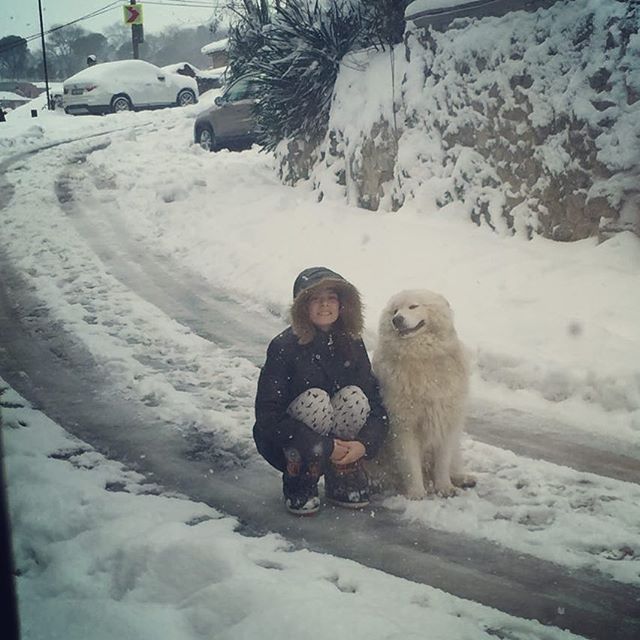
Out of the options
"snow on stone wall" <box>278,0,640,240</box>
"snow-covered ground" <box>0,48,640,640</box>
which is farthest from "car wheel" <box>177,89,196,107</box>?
"snow on stone wall" <box>278,0,640,240</box>

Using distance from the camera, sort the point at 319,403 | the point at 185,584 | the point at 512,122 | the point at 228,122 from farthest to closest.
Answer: the point at 228,122 → the point at 512,122 → the point at 319,403 → the point at 185,584

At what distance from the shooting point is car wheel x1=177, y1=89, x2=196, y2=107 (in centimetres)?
1795

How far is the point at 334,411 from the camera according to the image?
4066 millimetres

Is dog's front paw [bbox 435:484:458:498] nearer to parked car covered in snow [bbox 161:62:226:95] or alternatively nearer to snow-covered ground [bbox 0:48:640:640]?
snow-covered ground [bbox 0:48:640:640]

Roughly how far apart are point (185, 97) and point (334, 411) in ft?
52.9

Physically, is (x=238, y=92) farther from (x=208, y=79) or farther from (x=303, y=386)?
(x=303, y=386)

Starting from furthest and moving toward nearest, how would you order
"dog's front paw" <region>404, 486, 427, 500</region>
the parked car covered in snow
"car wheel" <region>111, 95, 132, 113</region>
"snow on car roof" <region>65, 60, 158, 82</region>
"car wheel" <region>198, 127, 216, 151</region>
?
"car wheel" <region>198, 127, 216, 151</region> → the parked car covered in snow → "car wheel" <region>111, 95, 132, 113</region> → "snow on car roof" <region>65, 60, 158, 82</region> → "dog's front paw" <region>404, 486, 427, 500</region>

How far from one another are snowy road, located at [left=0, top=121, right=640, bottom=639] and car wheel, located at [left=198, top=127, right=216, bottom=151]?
7894 millimetres

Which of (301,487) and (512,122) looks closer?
(301,487)

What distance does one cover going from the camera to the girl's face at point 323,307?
407 centimetres

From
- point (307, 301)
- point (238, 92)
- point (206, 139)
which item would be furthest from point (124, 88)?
point (307, 301)

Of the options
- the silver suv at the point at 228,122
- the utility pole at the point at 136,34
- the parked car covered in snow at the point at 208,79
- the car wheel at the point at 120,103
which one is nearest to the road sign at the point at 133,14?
the utility pole at the point at 136,34

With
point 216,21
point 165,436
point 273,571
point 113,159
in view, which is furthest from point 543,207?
point 113,159

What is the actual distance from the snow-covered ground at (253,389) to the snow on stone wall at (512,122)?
1.33 feet
